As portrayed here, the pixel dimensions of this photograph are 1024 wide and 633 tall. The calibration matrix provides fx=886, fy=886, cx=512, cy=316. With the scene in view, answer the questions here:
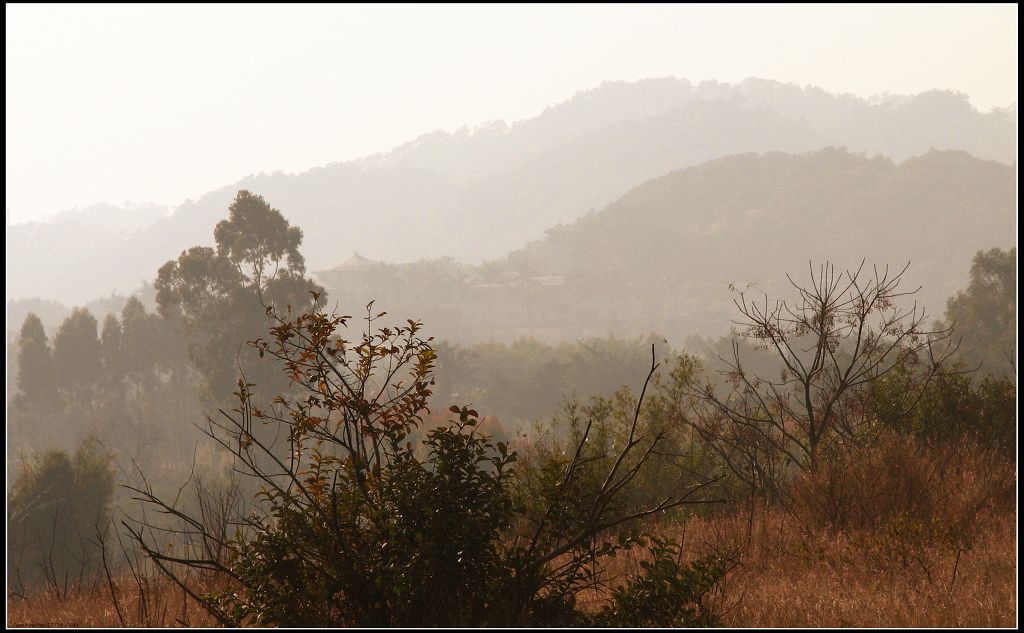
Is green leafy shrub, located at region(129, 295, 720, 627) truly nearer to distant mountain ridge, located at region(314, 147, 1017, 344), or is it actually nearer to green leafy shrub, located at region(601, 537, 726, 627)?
green leafy shrub, located at region(601, 537, 726, 627)

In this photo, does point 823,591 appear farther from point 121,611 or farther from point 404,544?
point 121,611

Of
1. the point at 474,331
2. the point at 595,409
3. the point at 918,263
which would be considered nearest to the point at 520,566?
the point at 595,409

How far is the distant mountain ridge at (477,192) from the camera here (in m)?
154

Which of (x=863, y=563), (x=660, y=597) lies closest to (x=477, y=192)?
(x=863, y=563)

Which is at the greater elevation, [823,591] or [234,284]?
[234,284]

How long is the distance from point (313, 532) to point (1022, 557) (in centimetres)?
489

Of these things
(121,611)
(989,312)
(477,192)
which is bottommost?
(121,611)

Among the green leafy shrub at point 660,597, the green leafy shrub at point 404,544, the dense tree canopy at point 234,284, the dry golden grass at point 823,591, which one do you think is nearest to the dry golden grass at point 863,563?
the dry golden grass at point 823,591

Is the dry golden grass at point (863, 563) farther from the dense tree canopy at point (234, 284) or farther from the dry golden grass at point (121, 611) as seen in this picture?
the dense tree canopy at point (234, 284)

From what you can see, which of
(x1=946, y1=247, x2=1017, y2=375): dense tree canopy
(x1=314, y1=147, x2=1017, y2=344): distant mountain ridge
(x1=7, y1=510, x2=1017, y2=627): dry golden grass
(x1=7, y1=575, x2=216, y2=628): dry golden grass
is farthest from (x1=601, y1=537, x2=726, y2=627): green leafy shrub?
(x1=314, y1=147, x2=1017, y2=344): distant mountain ridge

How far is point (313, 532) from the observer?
4.37 metres

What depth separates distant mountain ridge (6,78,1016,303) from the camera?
154500 millimetres

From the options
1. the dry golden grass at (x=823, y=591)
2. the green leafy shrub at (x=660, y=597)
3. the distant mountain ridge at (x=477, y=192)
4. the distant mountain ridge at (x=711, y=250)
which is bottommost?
the dry golden grass at (x=823, y=591)

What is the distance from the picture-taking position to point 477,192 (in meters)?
177
